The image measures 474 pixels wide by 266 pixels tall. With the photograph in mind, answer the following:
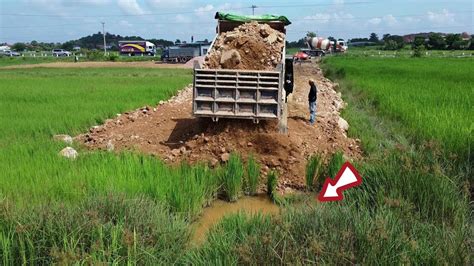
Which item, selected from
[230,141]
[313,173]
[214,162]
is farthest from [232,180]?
[230,141]

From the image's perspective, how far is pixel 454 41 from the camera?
6256cm

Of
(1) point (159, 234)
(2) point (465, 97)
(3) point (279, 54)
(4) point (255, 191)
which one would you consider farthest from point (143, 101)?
(1) point (159, 234)

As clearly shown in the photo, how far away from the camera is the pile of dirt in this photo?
330 inches

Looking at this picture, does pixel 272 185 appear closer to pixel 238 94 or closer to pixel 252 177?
pixel 252 177

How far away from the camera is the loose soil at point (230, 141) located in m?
6.91

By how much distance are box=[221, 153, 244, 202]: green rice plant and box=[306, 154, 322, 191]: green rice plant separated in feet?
3.21

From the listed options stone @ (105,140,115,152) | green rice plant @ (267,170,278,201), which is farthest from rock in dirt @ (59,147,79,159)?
green rice plant @ (267,170,278,201)

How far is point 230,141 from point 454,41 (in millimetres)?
64889

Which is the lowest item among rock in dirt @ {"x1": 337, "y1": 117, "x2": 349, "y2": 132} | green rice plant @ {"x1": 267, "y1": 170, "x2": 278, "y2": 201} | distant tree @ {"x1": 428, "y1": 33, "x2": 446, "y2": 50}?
green rice plant @ {"x1": 267, "y1": 170, "x2": 278, "y2": 201}

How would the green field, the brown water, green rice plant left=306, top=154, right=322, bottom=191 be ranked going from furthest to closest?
the green field → green rice plant left=306, top=154, right=322, bottom=191 → the brown water

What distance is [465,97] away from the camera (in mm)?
10977

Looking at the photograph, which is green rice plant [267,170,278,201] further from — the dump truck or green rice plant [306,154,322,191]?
the dump truck

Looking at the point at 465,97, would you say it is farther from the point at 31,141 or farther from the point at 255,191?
the point at 31,141

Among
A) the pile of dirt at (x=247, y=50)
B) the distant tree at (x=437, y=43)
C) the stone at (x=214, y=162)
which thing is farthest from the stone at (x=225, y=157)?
the distant tree at (x=437, y=43)
